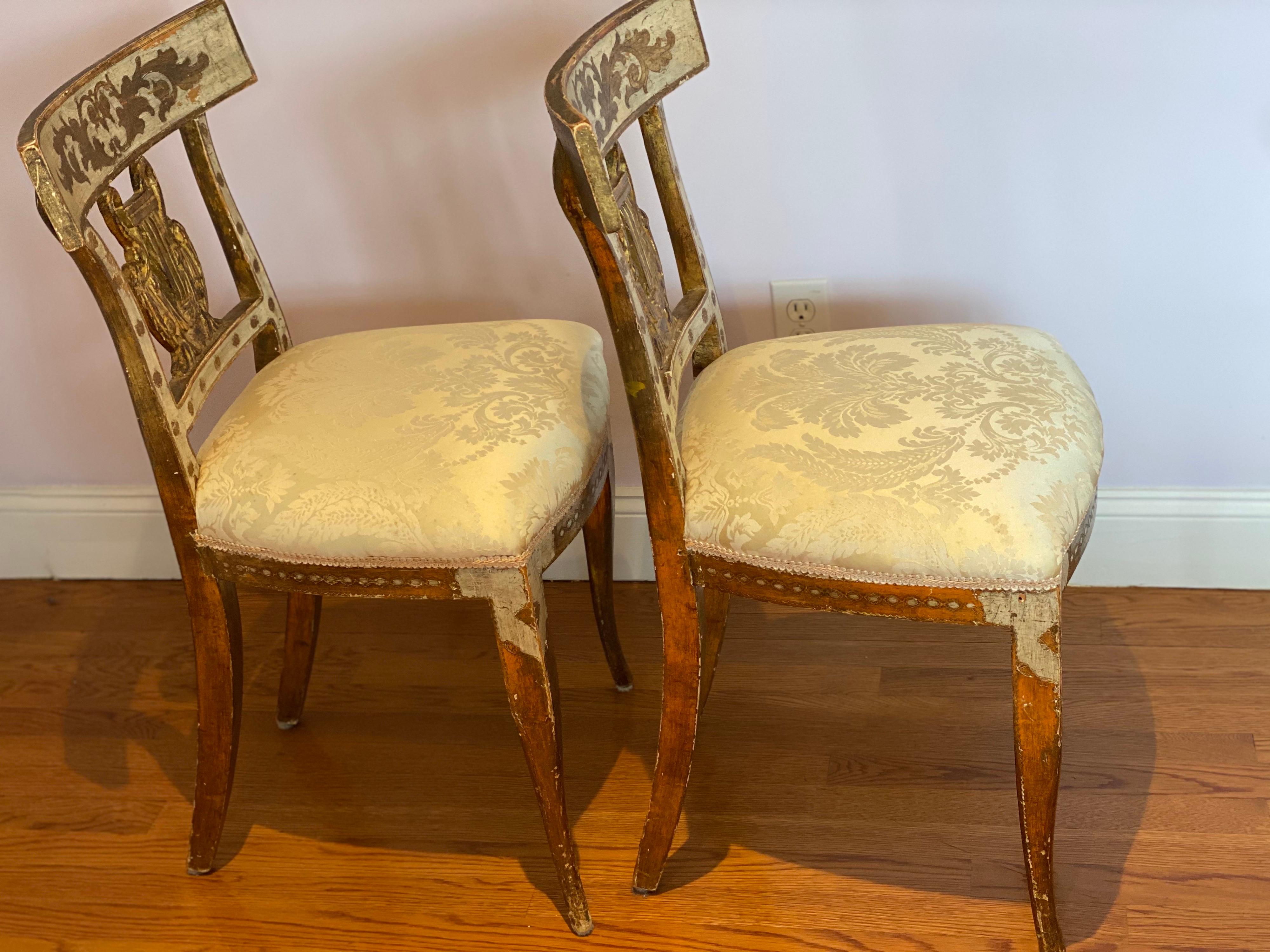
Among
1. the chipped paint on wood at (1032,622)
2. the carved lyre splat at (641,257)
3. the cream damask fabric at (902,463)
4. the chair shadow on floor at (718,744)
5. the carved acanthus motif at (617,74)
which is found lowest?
the chair shadow on floor at (718,744)

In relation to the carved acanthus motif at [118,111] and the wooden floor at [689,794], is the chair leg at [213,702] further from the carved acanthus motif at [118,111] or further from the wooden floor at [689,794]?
the carved acanthus motif at [118,111]

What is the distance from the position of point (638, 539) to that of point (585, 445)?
64 centimetres

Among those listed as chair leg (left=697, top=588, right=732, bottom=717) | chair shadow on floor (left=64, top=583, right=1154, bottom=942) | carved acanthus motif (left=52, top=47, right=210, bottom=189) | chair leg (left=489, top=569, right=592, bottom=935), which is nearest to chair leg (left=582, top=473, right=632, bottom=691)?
chair shadow on floor (left=64, top=583, right=1154, bottom=942)

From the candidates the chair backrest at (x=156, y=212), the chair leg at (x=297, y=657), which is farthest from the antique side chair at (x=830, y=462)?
the chair leg at (x=297, y=657)

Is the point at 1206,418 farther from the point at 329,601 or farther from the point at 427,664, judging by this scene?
the point at 329,601

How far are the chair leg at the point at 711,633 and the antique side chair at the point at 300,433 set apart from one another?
18 cm

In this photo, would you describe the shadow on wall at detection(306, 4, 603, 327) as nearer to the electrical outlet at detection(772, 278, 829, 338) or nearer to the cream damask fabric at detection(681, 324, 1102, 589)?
the electrical outlet at detection(772, 278, 829, 338)

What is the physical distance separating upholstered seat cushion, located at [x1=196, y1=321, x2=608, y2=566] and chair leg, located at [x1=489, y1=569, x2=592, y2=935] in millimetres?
45

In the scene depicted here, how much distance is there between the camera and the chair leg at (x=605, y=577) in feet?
5.08

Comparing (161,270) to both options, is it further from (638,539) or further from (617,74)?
(638,539)

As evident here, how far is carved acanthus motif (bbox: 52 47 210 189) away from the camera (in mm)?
1158

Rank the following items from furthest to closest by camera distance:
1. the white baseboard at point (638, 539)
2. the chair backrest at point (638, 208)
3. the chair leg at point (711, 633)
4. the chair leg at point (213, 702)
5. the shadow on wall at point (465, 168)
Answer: the white baseboard at point (638, 539), the shadow on wall at point (465, 168), the chair leg at point (711, 633), the chair leg at point (213, 702), the chair backrest at point (638, 208)

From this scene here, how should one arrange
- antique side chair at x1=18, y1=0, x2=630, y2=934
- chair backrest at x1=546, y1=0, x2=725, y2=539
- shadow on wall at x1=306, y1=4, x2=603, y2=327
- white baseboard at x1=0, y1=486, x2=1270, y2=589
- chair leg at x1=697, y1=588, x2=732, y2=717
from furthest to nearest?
white baseboard at x1=0, y1=486, x2=1270, y2=589 < shadow on wall at x1=306, y1=4, x2=603, y2=327 < chair leg at x1=697, y1=588, x2=732, y2=717 < antique side chair at x1=18, y1=0, x2=630, y2=934 < chair backrest at x1=546, y1=0, x2=725, y2=539

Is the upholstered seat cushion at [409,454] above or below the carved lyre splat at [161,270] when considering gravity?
below
